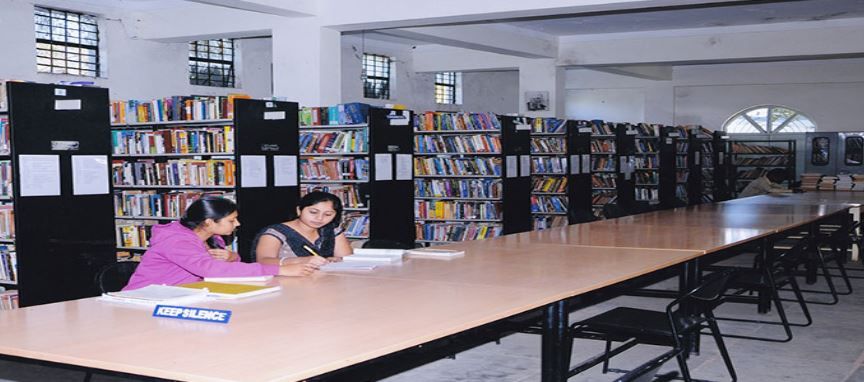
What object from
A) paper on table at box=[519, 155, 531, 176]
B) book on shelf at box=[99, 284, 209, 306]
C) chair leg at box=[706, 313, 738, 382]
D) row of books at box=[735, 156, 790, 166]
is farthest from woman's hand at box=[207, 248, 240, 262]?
row of books at box=[735, 156, 790, 166]

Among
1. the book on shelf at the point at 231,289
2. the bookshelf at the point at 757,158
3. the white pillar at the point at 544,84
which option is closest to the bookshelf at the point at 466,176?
the white pillar at the point at 544,84

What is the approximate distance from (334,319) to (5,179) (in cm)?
469

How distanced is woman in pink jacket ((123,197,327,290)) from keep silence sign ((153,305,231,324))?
0.88 meters

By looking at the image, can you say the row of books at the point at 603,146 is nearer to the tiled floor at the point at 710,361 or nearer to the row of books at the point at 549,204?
the row of books at the point at 549,204

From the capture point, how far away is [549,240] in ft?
18.1

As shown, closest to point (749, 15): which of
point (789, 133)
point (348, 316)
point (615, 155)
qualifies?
point (615, 155)

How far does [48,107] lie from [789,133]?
51.6 feet

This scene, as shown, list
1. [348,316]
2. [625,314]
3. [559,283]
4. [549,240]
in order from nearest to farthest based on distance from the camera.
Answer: [348,316] → [559,283] → [625,314] → [549,240]

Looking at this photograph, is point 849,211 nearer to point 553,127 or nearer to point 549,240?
point 553,127

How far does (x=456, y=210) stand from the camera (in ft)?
34.3

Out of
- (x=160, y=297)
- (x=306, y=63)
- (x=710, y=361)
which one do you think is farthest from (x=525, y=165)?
(x=160, y=297)

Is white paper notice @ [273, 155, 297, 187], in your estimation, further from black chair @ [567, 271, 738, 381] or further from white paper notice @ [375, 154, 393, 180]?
black chair @ [567, 271, 738, 381]

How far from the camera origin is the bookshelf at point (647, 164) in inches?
563

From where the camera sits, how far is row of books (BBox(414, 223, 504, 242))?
1044 centimetres
